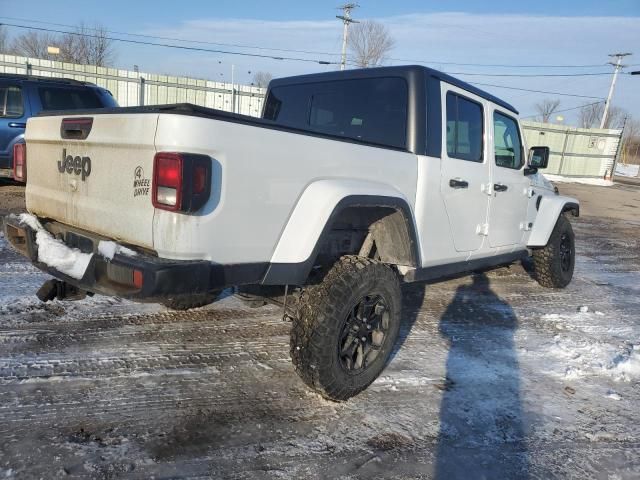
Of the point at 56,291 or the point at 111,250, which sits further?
the point at 56,291

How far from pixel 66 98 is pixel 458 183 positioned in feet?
25.6

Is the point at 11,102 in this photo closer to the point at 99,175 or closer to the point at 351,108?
the point at 351,108

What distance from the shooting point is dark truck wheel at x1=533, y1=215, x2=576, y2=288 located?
222 inches

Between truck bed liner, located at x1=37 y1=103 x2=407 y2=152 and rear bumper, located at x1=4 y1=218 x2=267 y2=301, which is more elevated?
truck bed liner, located at x1=37 y1=103 x2=407 y2=152

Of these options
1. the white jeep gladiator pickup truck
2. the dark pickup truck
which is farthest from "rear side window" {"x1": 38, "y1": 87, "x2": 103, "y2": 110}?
the white jeep gladiator pickup truck

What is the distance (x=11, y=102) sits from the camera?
8742mm

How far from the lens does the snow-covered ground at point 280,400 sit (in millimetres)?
2439

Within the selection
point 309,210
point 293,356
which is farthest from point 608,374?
point 309,210

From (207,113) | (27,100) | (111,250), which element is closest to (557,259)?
(207,113)

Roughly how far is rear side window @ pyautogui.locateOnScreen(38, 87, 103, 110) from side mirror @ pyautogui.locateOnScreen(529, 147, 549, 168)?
23.8ft

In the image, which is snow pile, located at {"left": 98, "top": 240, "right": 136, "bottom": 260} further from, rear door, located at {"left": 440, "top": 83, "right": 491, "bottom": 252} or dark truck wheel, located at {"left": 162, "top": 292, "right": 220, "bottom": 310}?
rear door, located at {"left": 440, "top": 83, "right": 491, "bottom": 252}

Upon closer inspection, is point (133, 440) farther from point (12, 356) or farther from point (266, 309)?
point (266, 309)

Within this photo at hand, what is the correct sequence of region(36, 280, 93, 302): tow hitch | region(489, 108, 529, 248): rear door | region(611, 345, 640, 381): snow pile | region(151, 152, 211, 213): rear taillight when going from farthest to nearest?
region(489, 108, 529, 248): rear door < region(611, 345, 640, 381): snow pile < region(36, 280, 93, 302): tow hitch < region(151, 152, 211, 213): rear taillight

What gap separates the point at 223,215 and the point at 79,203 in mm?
1044
